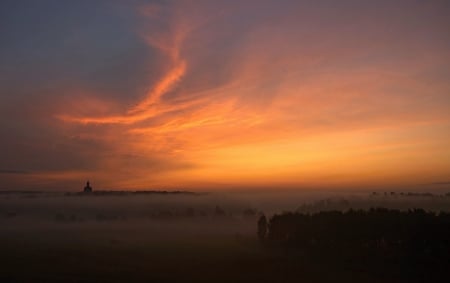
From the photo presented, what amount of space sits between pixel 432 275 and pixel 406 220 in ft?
108

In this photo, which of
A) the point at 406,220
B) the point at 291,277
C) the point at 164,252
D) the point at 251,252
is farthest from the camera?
the point at 164,252

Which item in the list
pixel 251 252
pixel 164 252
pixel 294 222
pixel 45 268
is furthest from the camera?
pixel 294 222

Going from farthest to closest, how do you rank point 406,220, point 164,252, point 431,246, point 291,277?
point 164,252 < point 406,220 < point 431,246 < point 291,277

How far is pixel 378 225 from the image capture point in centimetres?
13675

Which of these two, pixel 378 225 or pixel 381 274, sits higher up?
pixel 378 225

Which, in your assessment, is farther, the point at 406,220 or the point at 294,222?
the point at 294,222

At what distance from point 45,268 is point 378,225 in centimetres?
9367

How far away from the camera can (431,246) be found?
111 meters

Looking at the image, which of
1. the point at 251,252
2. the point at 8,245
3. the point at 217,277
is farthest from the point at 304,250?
the point at 8,245

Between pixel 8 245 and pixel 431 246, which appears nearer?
pixel 431 246

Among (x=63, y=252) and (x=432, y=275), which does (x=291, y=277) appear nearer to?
(x=432, y=275)

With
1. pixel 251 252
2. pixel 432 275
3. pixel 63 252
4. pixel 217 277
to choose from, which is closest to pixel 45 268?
pixel 63 252

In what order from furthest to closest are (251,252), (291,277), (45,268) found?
1. (251,252)
2. (45,268)
3. (291,277)

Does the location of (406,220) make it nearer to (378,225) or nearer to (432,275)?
(378,225)
